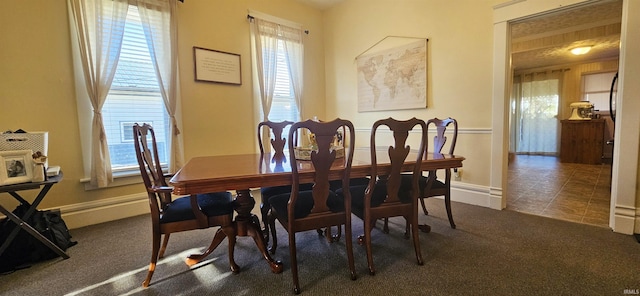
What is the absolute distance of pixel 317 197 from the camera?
1582 millimetres

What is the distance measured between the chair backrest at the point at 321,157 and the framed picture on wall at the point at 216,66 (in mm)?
2283

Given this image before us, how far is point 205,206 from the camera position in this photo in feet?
5.64

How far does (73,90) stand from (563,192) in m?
5.63

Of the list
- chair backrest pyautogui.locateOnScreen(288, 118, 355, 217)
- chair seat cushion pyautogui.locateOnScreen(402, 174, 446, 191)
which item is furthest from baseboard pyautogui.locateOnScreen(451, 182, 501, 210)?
chair backrest pyautogui.locateOnScreen(288, 118, 355, 217)

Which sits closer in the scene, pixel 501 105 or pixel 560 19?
pixel 501 105

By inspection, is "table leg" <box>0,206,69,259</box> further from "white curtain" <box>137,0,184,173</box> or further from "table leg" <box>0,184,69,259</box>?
"white curtain" <box>137,0,184,173</box>

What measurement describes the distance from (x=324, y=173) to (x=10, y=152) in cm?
214

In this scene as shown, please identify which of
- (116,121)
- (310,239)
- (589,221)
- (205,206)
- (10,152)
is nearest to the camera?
(205,206)

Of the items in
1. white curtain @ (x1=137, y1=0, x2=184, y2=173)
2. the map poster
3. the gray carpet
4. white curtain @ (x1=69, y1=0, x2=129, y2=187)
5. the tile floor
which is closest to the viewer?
the gray carpet

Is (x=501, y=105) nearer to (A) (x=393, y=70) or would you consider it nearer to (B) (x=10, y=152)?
(A) (x=393, y=70)

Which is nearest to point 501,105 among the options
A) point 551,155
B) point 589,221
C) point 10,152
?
point 589,221

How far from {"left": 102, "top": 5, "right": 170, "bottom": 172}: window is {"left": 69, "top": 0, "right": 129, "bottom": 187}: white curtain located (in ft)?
0.33

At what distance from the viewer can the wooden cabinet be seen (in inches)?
226

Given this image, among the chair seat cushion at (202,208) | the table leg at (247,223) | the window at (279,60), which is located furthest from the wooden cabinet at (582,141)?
the chair seat cushion at (202,208)
